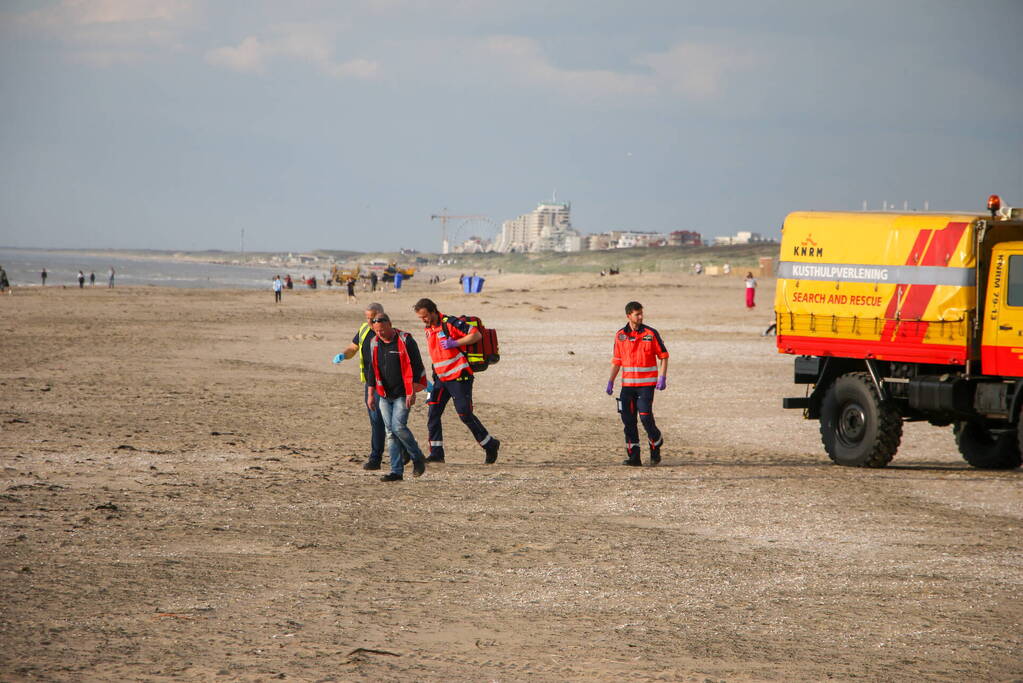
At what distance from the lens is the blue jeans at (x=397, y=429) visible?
1264 centimetres

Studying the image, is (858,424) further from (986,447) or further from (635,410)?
(635,410)

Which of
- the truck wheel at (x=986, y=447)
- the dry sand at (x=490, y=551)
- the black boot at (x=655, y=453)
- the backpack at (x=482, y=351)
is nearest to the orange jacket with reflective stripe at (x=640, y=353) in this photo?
the black boot at (x=655, y=453)

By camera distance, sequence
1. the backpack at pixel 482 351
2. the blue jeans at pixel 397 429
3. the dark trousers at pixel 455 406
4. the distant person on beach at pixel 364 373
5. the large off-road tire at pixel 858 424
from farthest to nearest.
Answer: the large off-road tire at pixel 858 424 → the backpack at pixel 482 351 → the dark trousers at pixel 455 406 → the distant person on beach at pixel 364 373 → the blue jeans at pixel 397 429

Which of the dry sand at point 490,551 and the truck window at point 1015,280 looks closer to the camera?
the dry sand at point 490,551

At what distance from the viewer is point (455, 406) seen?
537 inches

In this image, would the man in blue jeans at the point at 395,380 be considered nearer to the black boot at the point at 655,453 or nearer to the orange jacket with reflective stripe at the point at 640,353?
the orange jacket with reflective stripe at the point at 640,353

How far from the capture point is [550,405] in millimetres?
21188

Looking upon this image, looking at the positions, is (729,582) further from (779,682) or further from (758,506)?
(758,506)

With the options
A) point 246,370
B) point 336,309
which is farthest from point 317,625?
point 336,309

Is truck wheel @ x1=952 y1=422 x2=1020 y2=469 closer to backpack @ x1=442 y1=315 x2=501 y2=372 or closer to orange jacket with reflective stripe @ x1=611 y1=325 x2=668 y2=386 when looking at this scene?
orange jacket with reflective stripe @ x1=611 y1=325 x2=668 y2=386

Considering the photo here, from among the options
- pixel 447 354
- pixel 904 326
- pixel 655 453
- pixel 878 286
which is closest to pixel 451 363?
pixel 447 354

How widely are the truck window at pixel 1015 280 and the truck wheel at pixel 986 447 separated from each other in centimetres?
180

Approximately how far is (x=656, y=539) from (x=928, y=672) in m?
3.56

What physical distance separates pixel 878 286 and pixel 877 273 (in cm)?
15
